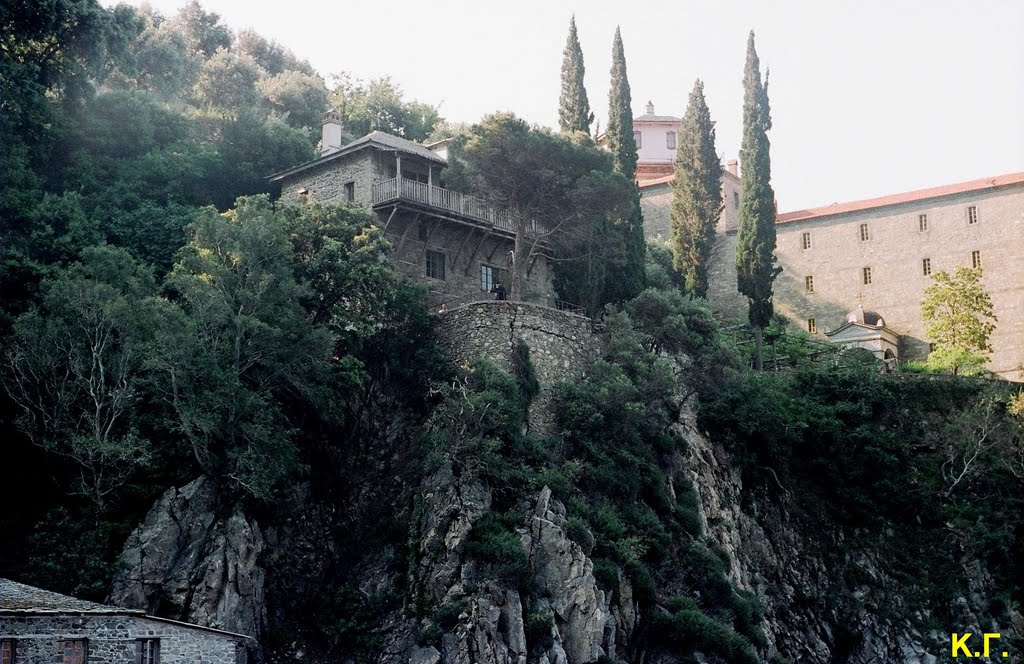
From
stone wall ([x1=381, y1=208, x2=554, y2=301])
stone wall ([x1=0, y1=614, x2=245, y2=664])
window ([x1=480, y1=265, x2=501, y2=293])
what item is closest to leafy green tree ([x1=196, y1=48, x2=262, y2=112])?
stone wall ([x1=381, y1=208, x2=554, y2=301])

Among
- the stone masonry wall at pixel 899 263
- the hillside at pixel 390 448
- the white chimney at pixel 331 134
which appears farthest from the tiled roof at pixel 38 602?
the stone masonry wall at pixel 899 263

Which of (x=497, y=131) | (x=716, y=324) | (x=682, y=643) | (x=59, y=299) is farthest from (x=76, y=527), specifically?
(x=716, y=324)

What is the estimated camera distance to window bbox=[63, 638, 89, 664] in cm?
3397

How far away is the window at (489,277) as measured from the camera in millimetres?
58375

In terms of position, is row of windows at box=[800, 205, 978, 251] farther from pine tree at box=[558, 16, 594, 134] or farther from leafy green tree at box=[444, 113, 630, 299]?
leafy green tree at box=[444, 113, 630, 299]

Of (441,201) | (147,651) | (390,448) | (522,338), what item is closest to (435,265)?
(441,201)

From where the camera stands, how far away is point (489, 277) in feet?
193

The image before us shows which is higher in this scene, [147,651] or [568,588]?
[568,588]

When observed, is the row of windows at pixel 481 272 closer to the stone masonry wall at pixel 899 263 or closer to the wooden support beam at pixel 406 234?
the wooden support beam at pixel 406 234

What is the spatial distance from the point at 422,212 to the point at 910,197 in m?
32.6

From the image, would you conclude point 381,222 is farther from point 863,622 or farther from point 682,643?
point 863,622

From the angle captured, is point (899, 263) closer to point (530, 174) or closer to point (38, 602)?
point (530, 174)

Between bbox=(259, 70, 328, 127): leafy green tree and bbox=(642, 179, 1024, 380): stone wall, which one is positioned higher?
bbox=(259, 70, 328, 127): leafy green tree

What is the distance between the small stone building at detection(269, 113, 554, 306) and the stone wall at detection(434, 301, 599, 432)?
3.79 metres
